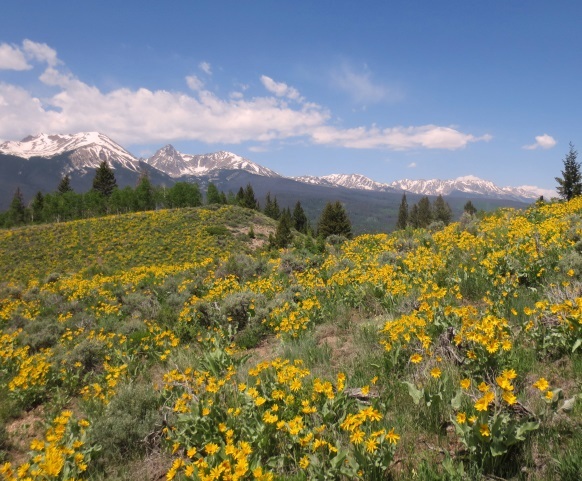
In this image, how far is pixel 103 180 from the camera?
6631 cm

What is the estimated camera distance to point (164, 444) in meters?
3.81

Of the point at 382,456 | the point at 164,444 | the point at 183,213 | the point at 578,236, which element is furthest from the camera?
the point at 183,213

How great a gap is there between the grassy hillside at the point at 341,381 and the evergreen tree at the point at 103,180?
63311 mm

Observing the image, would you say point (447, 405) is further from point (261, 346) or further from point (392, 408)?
point (261, 346)

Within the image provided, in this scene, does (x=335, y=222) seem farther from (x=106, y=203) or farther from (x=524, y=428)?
(x=524, y=428)

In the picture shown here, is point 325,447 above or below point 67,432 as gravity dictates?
above

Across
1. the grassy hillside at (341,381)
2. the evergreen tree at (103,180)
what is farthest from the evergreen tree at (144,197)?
the grassy hillside at (341,381)

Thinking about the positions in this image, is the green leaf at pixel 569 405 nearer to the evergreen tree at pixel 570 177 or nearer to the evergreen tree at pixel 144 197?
the evergreen tree at pixel 570 177

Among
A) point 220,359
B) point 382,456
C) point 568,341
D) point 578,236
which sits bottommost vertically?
point 220,359

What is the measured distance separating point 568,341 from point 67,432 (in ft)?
18.1

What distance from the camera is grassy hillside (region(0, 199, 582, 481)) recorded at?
2.60m

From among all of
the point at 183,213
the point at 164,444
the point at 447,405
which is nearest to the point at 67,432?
the point at 164,444

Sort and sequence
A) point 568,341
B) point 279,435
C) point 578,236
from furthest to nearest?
point 578,236 < point 568,341 < point 279,435

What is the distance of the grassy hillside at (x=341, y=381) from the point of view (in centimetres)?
260
